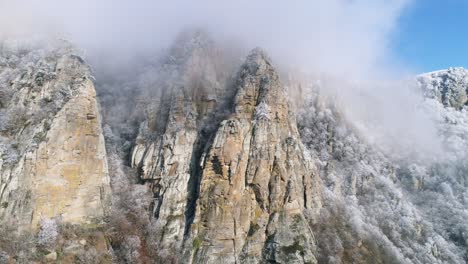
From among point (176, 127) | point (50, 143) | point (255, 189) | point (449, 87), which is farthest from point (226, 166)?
point (449, 87)

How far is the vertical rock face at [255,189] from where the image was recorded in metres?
79.2

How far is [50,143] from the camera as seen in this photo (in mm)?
67188

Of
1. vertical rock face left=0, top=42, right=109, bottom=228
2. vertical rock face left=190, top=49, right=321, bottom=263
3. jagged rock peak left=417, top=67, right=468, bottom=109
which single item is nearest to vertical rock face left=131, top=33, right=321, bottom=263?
vertical rock face left=190, top=49, right=321, bottom=263

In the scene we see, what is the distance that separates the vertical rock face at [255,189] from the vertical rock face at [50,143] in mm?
21394

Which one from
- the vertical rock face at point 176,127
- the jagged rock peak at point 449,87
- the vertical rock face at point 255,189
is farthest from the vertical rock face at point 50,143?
the jagged rock peak at point 449,87

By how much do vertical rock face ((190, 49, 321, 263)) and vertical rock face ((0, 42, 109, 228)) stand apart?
842 inches

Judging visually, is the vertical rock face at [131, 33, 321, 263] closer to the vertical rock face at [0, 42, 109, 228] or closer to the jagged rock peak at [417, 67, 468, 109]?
the vertical rock face at [0, 42, 109, 228]

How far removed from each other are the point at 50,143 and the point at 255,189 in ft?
133

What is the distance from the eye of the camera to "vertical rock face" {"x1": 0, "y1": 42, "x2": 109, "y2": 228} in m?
63.2

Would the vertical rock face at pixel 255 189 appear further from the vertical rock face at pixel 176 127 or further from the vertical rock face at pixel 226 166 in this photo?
the vertical rock face at pixel 176 127

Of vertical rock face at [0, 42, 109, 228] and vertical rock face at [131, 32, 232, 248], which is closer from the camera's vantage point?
vertical rock face at [0, 42, 109, 228]

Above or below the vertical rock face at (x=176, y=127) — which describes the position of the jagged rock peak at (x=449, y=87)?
above

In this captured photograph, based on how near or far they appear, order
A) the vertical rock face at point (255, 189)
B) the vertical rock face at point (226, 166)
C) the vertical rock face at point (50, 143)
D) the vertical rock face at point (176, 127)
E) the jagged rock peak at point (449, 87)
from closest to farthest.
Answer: the vertical rock face at point (50, 143), the vertical rock face at point (255, 189), the vertical rock face at point (226, 166), the vertical rock face at point (176, 127), the jagged rock peak at point (449, 87)

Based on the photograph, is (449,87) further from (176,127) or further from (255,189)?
(176,127)
